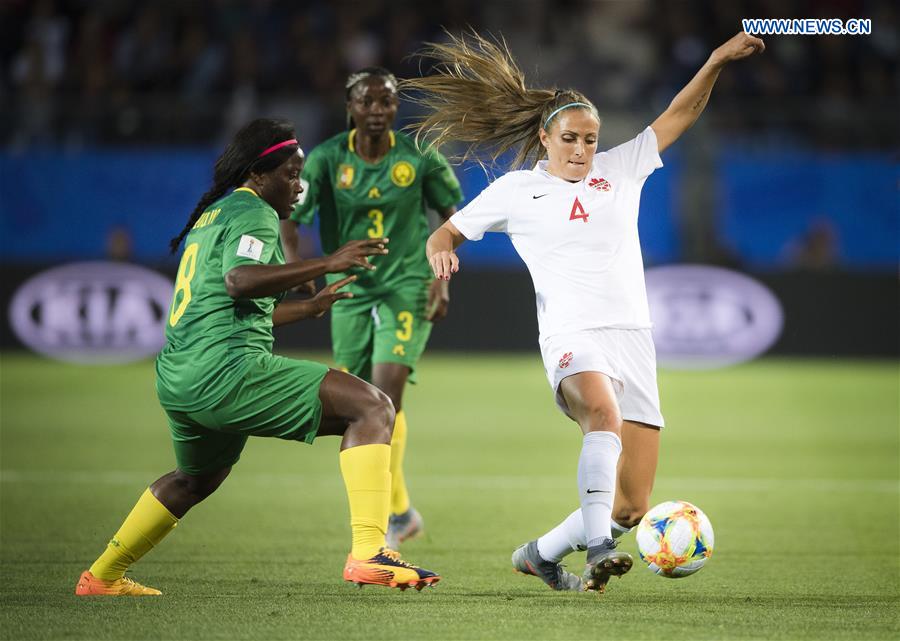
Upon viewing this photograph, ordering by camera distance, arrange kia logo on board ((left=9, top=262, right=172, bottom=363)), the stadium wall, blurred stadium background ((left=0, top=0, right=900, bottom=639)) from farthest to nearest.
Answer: the stadium wall → kia logo on board ((left=9, top=262, right=172, bottom=363)) → blurred stadium background ((left=0, top=0, right=900, bottom=639))

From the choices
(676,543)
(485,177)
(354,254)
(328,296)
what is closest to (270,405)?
(328,296)

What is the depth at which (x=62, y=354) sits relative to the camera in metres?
17.5

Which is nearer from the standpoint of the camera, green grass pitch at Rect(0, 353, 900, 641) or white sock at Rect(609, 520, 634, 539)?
green grass pitch at Rect(0, 353, 900, 641)

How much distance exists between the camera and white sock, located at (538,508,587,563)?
586 centimetres

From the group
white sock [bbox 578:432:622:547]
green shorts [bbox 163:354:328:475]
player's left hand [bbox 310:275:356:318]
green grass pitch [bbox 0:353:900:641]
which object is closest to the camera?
green grass pitch [bbox 0:353:900:641]

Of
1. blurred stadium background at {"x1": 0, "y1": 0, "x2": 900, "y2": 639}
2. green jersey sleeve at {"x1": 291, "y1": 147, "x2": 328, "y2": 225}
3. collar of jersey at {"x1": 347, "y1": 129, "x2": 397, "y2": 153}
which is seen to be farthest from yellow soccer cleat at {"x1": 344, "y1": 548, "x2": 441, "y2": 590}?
→ blurred stadium background at {"x1": 0, "y1": 0, "x2": 900, "y2": 639}

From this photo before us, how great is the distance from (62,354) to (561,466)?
911 centimetres

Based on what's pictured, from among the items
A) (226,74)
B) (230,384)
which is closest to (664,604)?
(230,384)

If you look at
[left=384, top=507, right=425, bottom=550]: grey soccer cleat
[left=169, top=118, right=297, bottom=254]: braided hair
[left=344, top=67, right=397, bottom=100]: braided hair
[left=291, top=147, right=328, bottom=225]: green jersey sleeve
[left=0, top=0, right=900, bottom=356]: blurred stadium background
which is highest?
[left=0, top=0, right=900, bottom=356]: blurred stadium background

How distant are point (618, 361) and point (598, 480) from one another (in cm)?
59

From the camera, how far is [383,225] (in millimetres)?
7785

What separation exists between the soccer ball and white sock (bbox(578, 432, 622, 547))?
0.36m

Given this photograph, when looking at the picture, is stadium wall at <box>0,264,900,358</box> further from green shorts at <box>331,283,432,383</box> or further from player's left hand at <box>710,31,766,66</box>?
player's left hand at <box>710,31,766,66</box>

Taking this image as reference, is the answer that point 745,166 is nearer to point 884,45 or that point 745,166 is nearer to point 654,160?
point 884,45
